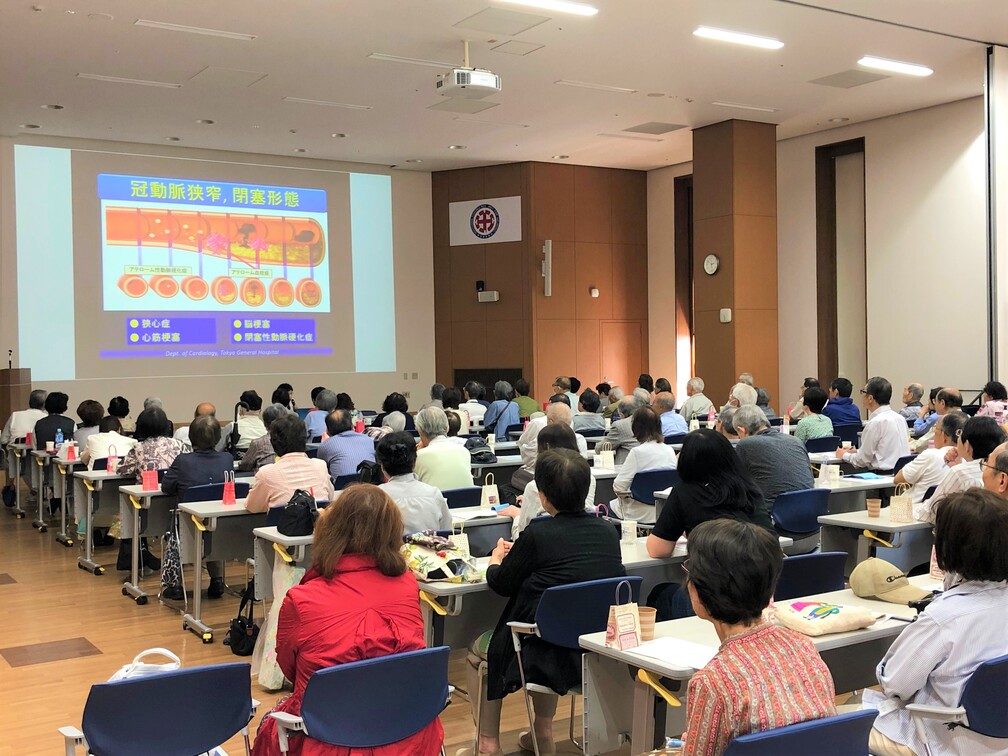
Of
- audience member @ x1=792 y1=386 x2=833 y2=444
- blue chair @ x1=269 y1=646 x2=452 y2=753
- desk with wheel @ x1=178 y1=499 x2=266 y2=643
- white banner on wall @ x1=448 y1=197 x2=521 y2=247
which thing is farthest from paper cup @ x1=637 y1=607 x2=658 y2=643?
white banner on wall @ x1=448 y1=197 x2=521 y2=247

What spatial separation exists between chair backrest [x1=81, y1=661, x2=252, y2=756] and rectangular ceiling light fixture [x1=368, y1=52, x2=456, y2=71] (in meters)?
8.74

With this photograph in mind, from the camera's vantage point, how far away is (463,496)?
18.6 ft

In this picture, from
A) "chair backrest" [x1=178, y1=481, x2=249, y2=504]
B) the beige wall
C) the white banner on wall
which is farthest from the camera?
the white banner on wall

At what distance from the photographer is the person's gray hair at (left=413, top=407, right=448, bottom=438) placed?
19.4 ft

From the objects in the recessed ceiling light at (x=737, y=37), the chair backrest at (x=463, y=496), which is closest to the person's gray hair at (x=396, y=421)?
the chair backrest at (x=463, y=496)

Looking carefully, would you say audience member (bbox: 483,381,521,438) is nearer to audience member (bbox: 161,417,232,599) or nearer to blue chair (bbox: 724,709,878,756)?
audience member (bbox: 161,417,232,599)

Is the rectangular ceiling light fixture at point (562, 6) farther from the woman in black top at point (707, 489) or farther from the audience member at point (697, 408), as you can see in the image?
the woman in black top at point (707, 489)

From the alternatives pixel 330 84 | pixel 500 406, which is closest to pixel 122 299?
pixel 330 84

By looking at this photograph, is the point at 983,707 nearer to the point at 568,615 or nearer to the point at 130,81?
the point at 568,615

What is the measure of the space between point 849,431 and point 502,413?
3455 millimetres

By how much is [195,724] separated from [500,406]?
311 inches

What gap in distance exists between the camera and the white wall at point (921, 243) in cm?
1288

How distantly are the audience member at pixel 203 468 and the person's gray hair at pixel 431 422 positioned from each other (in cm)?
137

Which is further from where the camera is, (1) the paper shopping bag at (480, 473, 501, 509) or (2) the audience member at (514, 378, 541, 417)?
(2) the audience member at (514, 378, 541, 417)
